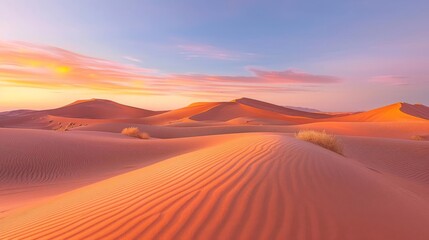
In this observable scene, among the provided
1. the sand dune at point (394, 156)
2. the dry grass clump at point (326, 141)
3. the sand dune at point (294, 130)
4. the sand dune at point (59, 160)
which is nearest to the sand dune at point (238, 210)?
the sand dune at point (59, 160)

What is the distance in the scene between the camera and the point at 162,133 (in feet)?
84.2

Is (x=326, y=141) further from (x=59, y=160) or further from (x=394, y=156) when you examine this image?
(x=59, y=160)

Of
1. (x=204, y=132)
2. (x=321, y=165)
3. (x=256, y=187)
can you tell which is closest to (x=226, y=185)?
(x=256, y=187)

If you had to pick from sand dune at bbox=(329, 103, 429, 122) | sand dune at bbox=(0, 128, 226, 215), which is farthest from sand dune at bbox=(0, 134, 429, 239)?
sand dune at bbox=(329, 103, 429, 122)

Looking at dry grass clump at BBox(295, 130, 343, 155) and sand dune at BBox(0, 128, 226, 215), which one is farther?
dry grass clump at BBox(295, 130, 343, 155)

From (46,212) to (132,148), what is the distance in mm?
8969

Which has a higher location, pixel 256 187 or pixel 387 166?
pixel 256 187

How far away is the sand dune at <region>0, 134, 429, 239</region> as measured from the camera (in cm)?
315

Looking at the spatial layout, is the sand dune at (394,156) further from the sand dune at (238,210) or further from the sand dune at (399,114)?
the sand dune at (399,114)

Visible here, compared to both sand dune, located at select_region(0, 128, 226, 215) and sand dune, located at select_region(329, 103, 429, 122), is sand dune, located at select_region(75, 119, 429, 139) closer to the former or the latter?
sand dune, located at select_region(0, 128, 226, 215)

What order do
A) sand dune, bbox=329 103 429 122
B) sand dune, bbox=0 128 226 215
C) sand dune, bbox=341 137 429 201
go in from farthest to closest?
1. sand dune, bbox=329 103 429 122
2. sand dune, bbox=341 137 429 201
3. sand dune, bbox=0 128 226 215

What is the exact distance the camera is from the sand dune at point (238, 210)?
315 cm

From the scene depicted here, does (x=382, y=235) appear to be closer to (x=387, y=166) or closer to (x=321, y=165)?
(x=321, y=165)

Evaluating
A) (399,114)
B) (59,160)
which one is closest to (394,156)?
(59,160)
